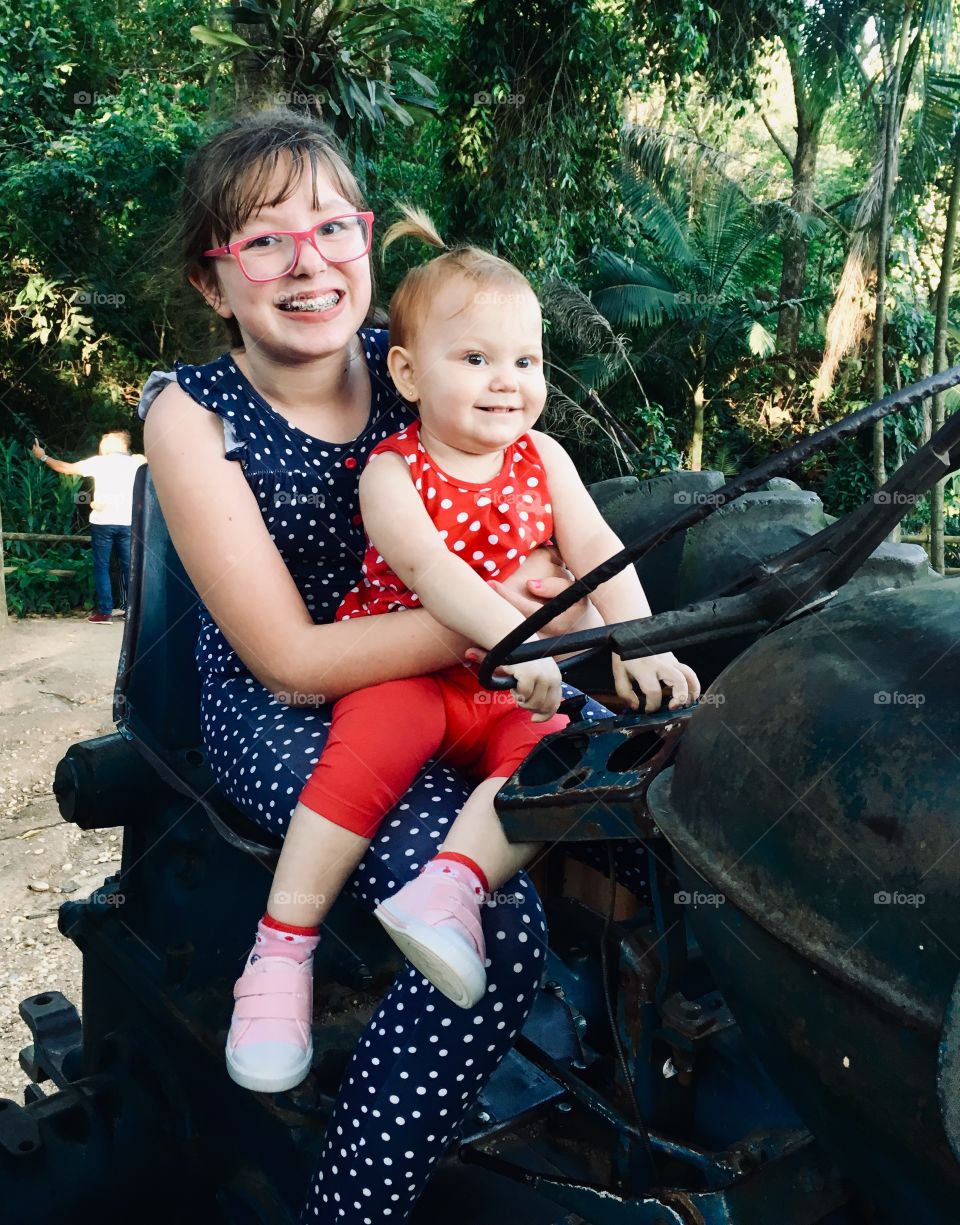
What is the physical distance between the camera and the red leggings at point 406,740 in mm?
1414

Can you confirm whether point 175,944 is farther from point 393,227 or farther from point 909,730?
point 909,730

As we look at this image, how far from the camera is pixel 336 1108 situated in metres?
1.37

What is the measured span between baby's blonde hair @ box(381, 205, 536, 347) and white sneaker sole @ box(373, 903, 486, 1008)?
81cm

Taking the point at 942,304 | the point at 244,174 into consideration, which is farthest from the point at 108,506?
the point at 244,174

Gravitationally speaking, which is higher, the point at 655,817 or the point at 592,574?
the point at 592,574

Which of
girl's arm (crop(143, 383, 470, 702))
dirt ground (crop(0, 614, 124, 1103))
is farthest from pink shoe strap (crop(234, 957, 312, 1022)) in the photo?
dirt ground (crop(0, 614, 124, 1103))

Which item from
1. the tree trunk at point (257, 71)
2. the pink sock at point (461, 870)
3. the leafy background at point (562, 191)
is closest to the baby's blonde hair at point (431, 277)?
the pink sock at point (461, 870)

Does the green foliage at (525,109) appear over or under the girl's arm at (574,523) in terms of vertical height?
over

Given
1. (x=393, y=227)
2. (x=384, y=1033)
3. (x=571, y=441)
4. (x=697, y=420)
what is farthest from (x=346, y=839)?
(x=697, y=420)

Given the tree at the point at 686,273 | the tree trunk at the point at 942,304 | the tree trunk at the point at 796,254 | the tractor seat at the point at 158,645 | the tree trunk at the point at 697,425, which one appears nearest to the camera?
the tractor seat at the point at 158,645

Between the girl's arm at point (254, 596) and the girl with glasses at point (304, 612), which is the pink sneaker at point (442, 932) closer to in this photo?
the girl with glasses at point (304, 612)

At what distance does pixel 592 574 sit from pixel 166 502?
82cm

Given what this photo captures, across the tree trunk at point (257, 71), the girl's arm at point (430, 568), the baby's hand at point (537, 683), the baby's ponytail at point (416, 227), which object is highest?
the tree trunk at point (257, 71)

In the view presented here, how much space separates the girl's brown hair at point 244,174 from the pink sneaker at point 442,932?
1.01 m
